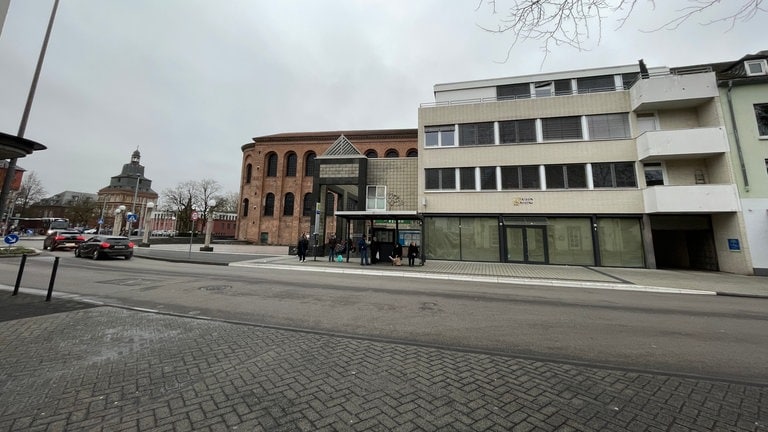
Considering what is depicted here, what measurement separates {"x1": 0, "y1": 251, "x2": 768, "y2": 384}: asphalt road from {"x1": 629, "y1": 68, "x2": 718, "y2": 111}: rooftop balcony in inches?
514

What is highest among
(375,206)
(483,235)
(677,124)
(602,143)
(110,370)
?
(677,124)

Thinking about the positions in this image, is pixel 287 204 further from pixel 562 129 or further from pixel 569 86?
pixel 569 86

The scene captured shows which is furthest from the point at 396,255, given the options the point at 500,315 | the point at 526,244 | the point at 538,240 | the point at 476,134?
the point at 500,315

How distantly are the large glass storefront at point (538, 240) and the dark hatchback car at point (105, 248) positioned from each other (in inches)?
750

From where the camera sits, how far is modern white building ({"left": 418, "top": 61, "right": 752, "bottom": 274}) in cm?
1667

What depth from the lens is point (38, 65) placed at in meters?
7.87

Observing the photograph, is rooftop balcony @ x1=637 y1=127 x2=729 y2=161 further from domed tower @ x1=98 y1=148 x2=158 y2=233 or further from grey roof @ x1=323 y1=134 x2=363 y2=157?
domed tower @ x1=98 y1=148 x2=158 y2=233

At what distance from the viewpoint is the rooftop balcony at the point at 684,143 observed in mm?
16203

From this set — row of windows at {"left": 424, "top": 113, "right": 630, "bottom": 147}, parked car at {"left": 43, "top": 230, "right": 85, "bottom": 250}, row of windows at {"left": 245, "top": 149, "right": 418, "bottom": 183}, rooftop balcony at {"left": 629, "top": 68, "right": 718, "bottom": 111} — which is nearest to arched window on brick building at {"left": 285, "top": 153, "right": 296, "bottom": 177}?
row of windows at {"left": 245, "top": 149, "right": 418, "bottom": 183}

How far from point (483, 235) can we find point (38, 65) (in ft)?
66.5

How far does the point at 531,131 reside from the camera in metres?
19.7

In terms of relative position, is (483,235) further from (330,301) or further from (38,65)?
(38,65)

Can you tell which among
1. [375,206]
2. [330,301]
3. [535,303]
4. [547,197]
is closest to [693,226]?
[547,197]

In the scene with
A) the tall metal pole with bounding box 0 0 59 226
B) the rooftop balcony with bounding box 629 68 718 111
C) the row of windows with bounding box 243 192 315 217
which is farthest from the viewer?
the row of windows with bounding box 243 192 315 217
